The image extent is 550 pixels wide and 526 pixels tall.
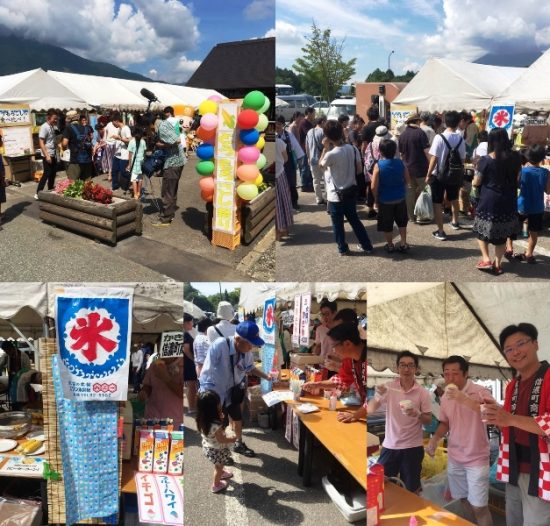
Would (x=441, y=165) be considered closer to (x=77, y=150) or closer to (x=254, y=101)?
(x=254, y=101)

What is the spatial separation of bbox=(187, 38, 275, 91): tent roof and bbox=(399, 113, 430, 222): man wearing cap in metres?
2.87

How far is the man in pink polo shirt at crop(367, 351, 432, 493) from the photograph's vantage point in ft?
8.98

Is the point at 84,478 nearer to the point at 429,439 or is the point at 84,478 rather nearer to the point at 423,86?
the point at 429,439

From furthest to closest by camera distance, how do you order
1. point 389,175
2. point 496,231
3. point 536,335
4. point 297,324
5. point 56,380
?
point 389,175 < point 496,231 < point 297,324 < point 56,380 < point 536,335

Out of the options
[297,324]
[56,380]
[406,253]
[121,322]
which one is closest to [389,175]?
[406,253]

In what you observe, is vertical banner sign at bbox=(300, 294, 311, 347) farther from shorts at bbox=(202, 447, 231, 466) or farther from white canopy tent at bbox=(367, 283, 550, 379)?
shorts at bbox=(202, 447, 231, 466)

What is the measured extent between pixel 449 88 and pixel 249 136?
564cm

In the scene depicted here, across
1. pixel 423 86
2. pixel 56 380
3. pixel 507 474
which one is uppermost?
pixel 423 86

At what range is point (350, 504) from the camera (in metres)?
2.77

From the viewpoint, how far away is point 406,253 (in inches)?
201

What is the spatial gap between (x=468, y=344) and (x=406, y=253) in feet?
8.43

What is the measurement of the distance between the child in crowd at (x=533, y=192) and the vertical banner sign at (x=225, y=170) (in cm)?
271

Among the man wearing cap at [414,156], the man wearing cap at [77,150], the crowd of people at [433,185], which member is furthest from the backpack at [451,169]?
the man wearing cap at [77,150]

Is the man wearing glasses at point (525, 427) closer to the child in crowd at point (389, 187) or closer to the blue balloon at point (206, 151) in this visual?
the child in crowd at point (389, 187)
